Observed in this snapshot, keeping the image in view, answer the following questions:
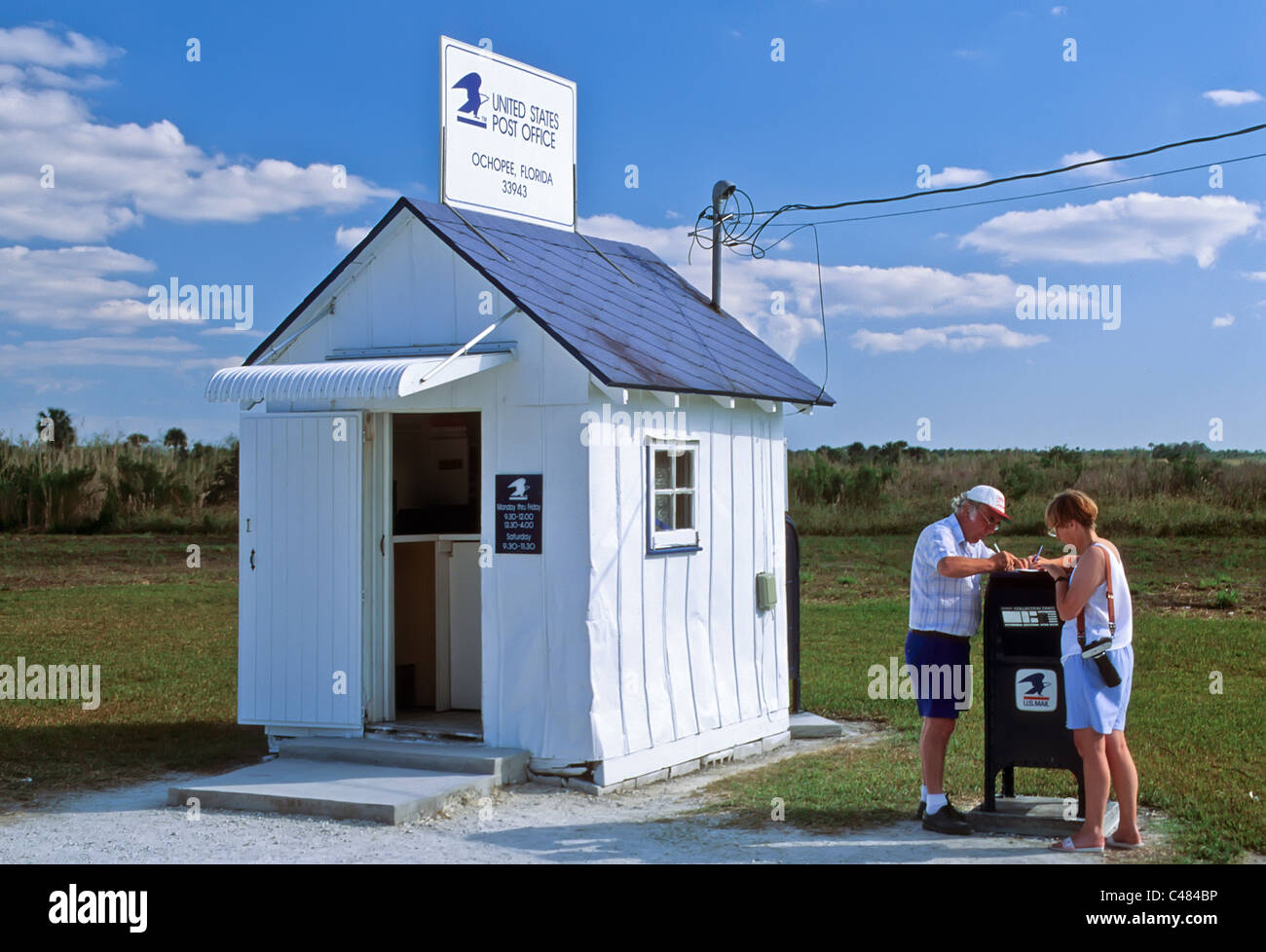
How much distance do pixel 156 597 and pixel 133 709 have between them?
35.9 feet

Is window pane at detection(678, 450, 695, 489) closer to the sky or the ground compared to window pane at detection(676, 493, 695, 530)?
closer to the sky

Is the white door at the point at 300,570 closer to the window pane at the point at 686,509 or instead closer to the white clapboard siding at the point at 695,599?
the white clapboard siding at the point at 695,599

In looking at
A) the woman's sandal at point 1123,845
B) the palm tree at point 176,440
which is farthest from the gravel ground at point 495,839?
the palm tree at point 176,440

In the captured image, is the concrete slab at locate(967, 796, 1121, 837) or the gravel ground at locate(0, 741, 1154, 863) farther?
the concrete slab at locate(967, 796, 1121, 837)

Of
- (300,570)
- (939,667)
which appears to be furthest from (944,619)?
(300,570)

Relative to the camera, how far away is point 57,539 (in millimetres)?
33812

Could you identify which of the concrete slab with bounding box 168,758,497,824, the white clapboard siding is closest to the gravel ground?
the concrete slab with bounding box 168,758,497,824

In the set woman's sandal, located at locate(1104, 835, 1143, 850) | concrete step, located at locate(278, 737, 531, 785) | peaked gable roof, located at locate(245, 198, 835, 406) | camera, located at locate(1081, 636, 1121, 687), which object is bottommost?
woman's sandal, located at locate(1104, 835, 1143, 850)

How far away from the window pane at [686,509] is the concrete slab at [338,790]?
2.59 meters

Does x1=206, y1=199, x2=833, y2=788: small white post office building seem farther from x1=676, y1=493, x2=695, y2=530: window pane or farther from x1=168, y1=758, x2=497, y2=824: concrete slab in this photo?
x1=168, y1=758, x2=497, y2=824: concrete slab

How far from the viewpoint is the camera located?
23.2ft

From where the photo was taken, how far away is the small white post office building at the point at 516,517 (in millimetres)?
9227

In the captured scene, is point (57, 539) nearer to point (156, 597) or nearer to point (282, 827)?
point (156, 597)

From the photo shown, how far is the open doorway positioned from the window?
168cm
